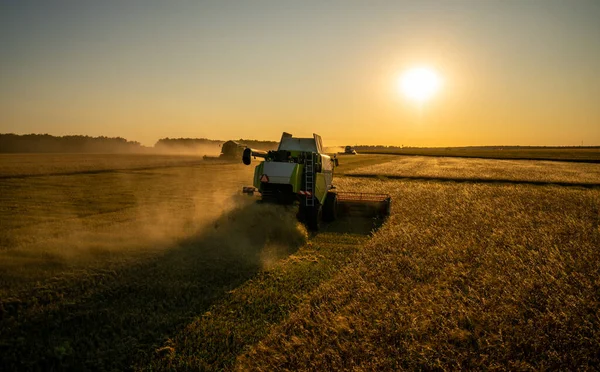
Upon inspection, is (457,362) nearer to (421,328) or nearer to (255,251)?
(421,328)

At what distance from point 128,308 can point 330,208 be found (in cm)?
885

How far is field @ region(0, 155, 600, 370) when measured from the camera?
15.9ft

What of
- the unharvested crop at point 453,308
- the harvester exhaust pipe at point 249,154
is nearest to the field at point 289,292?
the unharvested crop at point 453,308

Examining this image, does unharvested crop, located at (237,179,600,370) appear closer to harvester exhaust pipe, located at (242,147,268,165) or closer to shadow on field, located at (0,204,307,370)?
shadow on field, located at (0,204,307,370)

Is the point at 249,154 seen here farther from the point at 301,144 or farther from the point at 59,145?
the point at 59,145

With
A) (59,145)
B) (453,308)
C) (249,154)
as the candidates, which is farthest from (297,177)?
(59,145)

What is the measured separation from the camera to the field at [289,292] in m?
4.84

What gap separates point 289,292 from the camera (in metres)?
6.91

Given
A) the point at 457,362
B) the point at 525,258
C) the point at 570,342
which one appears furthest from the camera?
the point at 525,258

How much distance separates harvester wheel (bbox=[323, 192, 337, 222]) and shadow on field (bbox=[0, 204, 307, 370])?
13.7 ft

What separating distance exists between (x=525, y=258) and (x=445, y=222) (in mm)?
4340

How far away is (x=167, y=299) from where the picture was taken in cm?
644

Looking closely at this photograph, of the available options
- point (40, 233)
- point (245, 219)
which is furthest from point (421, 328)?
point (40, 233)

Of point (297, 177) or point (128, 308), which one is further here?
point (297, 177)
